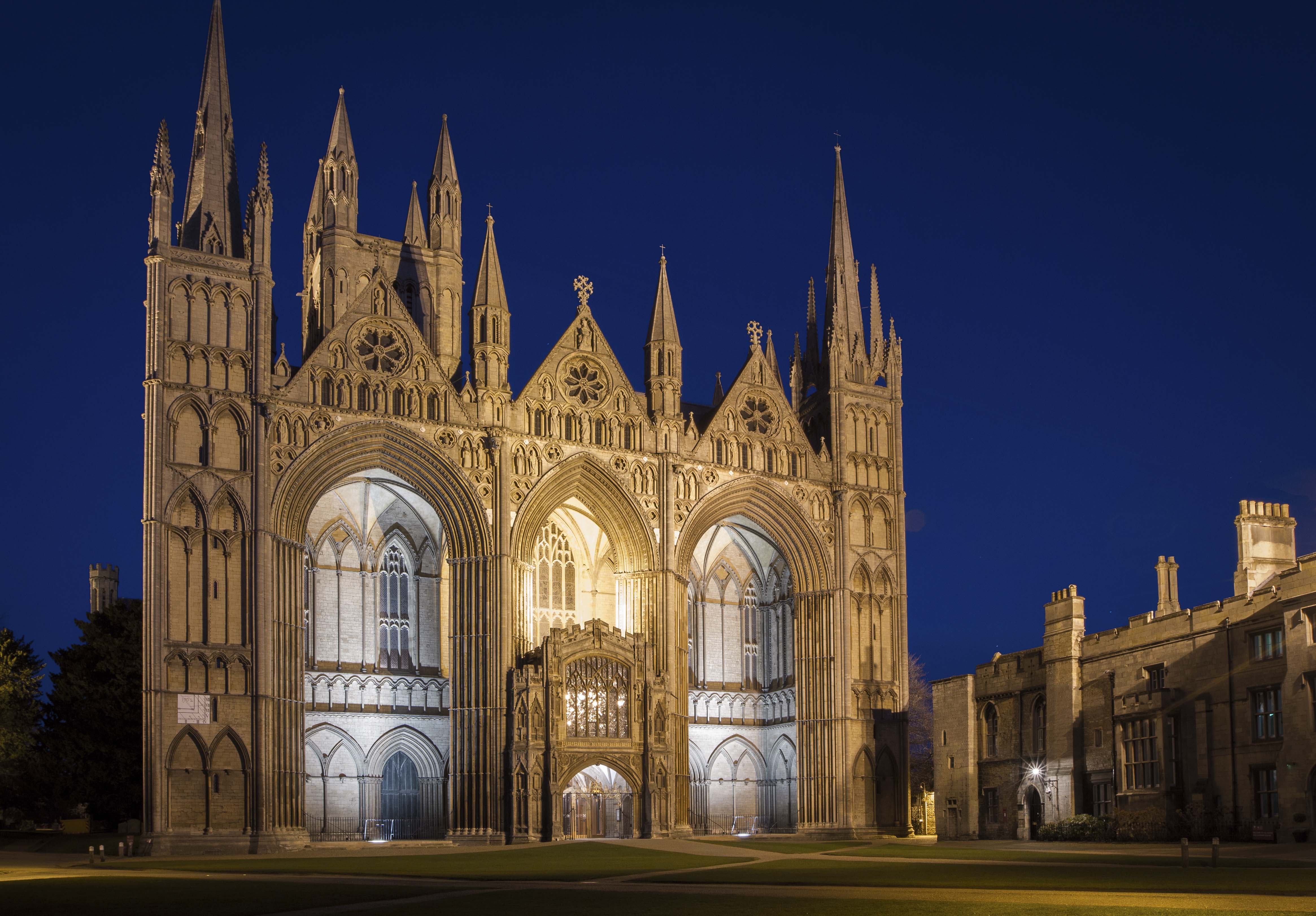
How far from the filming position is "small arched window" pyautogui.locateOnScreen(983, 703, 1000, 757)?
5009cm

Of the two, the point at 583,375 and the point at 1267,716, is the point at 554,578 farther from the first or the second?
the point at 1267,716

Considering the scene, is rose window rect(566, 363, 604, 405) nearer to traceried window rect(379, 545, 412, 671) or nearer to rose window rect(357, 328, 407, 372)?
rose window rect(357, 328, 407, 372)

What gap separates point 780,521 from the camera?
5694 cm

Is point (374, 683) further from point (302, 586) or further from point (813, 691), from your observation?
point (813, 691)

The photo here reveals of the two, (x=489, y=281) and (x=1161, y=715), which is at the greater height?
(x=489, y=281)

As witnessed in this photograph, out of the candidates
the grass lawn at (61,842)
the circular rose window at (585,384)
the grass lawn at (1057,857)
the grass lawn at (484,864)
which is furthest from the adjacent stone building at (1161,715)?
the grass lawn at (61,842)

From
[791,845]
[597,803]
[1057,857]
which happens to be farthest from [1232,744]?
[597,803]

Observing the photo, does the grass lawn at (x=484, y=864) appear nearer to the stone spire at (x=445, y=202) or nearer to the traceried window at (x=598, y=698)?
the traceried window at (x=598, y=698)

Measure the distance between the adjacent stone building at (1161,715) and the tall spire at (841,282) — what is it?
15.0 meters

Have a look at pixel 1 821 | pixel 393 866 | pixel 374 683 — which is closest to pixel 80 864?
pixel 393 866

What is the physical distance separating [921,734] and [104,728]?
45606 mm

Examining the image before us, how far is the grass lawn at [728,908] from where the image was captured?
1938 centimetres

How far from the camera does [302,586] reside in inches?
1930

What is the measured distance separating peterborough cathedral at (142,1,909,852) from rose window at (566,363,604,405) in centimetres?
14
